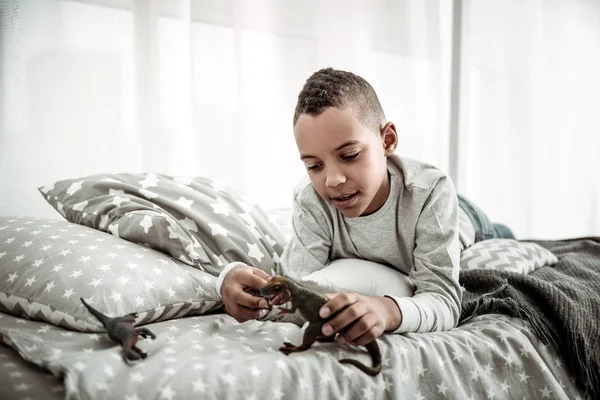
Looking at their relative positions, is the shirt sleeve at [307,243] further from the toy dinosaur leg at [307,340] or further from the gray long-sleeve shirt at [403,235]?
the toy dinosaur leg at [307,340]

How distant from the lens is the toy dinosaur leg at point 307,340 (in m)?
0.84

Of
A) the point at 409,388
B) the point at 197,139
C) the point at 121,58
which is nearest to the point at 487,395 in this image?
the point at 409,388

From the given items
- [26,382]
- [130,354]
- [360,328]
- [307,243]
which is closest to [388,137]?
[307,243]

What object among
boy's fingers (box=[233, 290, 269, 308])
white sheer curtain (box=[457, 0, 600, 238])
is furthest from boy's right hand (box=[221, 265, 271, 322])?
white sheer curtain (box=[457, 0, 600, 238])

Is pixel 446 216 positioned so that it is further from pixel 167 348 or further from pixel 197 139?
pixel 197 139

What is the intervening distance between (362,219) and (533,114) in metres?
1.92

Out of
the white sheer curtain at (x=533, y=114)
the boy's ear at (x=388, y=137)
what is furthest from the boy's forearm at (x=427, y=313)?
the white sheer curtain at (x=533, y=114)

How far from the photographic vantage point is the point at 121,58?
1699 mm

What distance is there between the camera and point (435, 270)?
1.09m

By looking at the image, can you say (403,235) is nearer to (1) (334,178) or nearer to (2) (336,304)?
(1) (334,178)

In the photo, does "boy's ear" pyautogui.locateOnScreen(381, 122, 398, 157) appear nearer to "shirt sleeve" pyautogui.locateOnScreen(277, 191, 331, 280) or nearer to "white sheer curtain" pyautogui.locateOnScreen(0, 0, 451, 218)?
"shirt sleeve" pyautogui.locateOnScreen(277, 191, 331, 280)

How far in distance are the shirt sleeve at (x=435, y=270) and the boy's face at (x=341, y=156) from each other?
14 centimetres

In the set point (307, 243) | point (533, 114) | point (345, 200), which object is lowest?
point (307, 243)

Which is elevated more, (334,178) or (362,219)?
(334,178)
